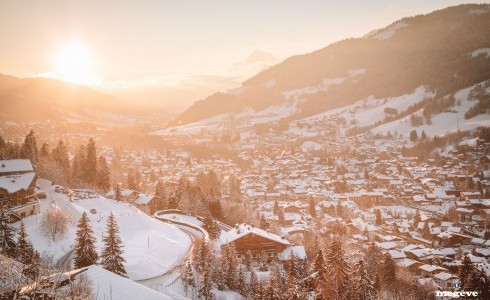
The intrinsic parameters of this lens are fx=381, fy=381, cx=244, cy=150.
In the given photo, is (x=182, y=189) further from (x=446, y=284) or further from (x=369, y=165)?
(x=369, y=165)

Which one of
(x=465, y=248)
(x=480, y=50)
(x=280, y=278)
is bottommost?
(x=465, y=248)

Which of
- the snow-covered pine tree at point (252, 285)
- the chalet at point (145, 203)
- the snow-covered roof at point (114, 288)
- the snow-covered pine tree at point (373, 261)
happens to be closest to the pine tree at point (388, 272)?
the snow-covered pine tree at point (373, 261)

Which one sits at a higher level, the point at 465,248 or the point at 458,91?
the point at 458,91

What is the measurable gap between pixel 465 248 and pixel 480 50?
180 metres

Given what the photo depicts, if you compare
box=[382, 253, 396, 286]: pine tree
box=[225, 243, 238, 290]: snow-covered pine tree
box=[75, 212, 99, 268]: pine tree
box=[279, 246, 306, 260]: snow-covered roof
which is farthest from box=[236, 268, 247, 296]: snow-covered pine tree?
box=[382, 253, 396, 286]: pine tree

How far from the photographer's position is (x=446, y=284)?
4175 cm

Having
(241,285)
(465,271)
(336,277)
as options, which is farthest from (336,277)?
(465,271)

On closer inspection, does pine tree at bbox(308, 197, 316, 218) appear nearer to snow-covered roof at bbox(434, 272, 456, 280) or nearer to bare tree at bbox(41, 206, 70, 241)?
snow-covered roof at bbox(434, 272, 456, 280)

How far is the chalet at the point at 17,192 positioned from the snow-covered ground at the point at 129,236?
44.0 inches

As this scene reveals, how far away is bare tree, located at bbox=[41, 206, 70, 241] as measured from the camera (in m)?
34.7

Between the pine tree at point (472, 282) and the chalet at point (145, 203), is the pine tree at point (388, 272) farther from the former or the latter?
the chalet at point (145, 203)

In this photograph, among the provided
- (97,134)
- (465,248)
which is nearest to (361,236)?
(465,248)

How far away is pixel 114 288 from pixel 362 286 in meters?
19.3

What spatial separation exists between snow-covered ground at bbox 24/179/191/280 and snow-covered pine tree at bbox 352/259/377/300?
55.2 feet
